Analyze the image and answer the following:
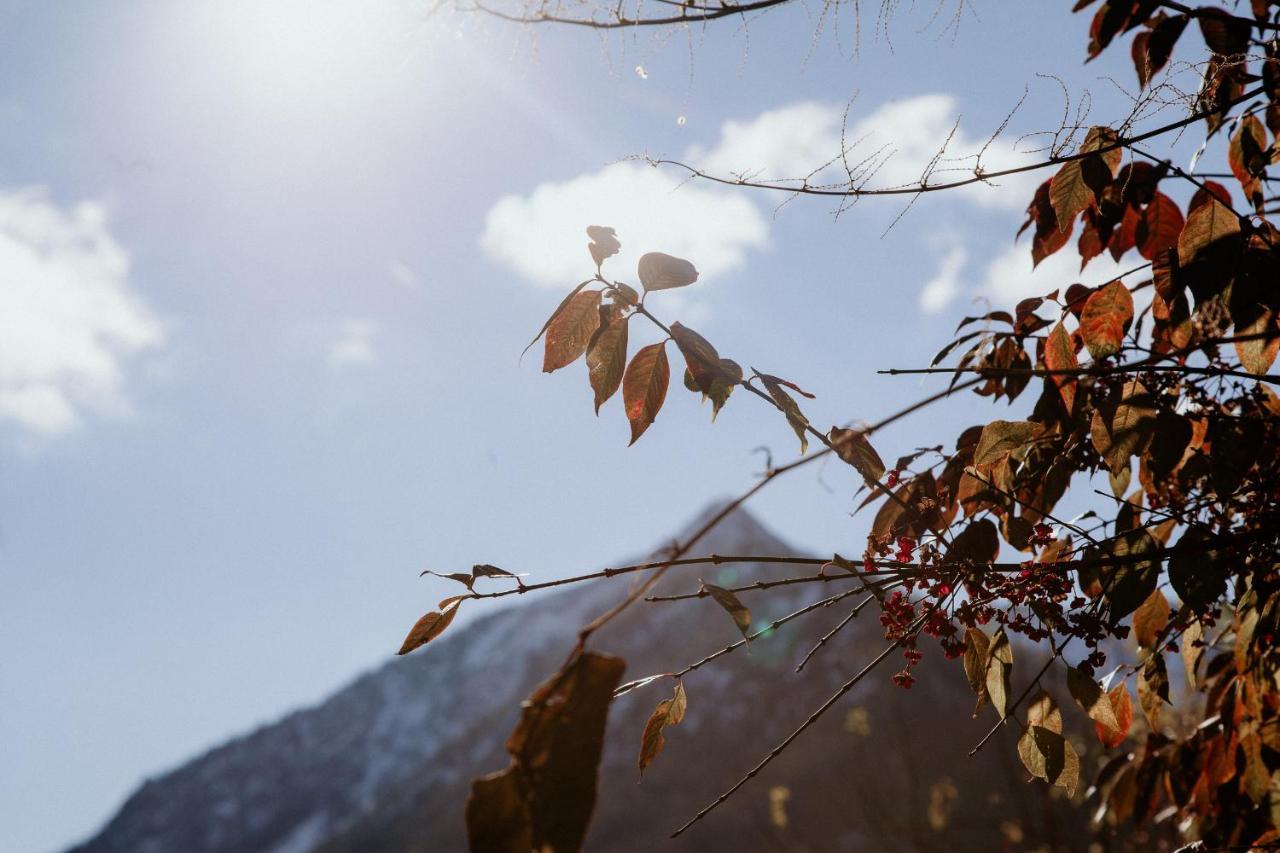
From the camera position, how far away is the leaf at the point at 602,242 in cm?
106

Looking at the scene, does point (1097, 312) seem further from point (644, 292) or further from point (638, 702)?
point (638, 702)

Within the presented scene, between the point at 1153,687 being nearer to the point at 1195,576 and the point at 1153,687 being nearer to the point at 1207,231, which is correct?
the point at 1195,576

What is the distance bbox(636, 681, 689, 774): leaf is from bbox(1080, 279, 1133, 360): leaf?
83cm

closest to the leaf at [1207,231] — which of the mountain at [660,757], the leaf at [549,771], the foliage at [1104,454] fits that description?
the foliage at [1104,454]

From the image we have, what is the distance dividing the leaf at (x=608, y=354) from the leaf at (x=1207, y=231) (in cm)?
80

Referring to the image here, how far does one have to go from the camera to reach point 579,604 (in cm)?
2852

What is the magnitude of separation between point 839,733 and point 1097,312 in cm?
1706

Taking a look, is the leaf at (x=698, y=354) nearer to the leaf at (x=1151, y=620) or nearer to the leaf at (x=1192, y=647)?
the leaf at (x=1151, y=620)

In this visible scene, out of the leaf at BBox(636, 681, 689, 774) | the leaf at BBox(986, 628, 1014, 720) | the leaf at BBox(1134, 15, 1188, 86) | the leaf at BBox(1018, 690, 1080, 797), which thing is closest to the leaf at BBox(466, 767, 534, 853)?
the leaf at BBox(636, 681, 689, 774)

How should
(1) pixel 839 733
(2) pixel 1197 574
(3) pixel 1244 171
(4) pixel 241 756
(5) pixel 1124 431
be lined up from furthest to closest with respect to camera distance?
(4) pixel 241 756
(1) pixel 839 733
(3) pixel 1244 171
(5) pixel 1124 431
(2) pixel 1197 574

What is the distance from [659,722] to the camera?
1264 millimetres

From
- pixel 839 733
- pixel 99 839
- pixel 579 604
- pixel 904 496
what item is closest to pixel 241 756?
pixel 99 839

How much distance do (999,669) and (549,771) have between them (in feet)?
2.89

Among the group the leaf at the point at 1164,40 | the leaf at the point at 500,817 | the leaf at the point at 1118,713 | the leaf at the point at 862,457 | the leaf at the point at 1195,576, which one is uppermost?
the leaf at the point at 1164,40
